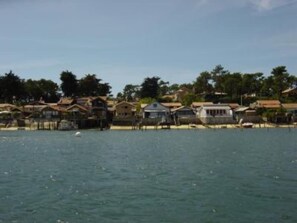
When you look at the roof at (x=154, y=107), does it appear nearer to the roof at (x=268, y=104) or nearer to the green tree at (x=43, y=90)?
the roof at (x=268, y=104)

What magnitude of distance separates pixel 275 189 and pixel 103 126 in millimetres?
94666

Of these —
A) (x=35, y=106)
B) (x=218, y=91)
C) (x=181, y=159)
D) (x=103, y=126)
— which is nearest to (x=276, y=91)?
(x=218, y=91)

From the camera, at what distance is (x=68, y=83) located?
151625 millimetres

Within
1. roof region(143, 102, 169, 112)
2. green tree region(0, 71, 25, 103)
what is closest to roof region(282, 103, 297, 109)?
roof region(143, 102, 169, 112)

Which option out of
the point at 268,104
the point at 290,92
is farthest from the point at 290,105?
the point at 290,92

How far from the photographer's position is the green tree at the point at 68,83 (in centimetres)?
15027

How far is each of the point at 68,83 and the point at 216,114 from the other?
182 feet

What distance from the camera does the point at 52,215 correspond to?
22109 mm

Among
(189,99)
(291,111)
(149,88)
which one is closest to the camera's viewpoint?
(291,111)

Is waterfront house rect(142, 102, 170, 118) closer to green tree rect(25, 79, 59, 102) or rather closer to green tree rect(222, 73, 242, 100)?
green tree rect(222, 73, 242, 100)

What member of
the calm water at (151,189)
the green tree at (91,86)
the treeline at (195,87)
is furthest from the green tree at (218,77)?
the calm water at (151,189)

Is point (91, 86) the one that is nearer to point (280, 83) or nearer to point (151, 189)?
point (280, 83)

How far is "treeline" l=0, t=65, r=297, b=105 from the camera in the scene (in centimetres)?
14462

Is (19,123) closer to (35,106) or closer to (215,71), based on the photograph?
(35,106)
